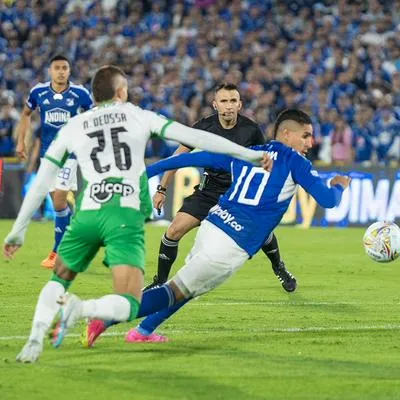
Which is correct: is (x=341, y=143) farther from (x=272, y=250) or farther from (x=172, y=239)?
(x=172, y=239)

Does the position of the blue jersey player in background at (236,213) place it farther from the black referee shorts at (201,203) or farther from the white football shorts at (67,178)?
the white football shorts at (67,178)

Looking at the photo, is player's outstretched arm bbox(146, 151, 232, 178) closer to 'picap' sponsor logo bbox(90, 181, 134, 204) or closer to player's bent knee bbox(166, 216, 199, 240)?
'picap' sponsor logo bbox(90, 181, 134, 204)

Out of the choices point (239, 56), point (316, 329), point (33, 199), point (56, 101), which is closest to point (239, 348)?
point (316, 329)

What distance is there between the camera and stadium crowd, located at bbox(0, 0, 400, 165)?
81.2 ft

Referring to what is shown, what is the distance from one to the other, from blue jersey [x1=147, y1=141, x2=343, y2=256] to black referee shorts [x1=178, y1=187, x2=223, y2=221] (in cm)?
322

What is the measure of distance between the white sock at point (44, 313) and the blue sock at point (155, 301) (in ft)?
3.00

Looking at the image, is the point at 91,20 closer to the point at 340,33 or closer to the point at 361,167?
the point at 340,33

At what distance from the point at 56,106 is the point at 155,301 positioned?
22.5 ft

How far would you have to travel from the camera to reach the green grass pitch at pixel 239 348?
727cm

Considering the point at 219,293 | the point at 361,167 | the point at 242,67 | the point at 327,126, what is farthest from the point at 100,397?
the point at 242,67

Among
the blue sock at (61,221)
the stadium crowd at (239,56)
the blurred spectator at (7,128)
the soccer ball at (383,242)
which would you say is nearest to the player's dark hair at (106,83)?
the soccer ball at (383,242)

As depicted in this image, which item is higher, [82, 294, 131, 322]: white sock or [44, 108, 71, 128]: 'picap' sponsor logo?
[82, 294, 131, 322]: white sock

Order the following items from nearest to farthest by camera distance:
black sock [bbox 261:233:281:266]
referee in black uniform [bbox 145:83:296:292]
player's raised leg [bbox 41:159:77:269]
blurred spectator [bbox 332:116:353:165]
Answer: referee in black uniform [bbox 145:83:296:292]
black sock [bbox 261:233:281:266]
player's raised leg [bbox 41:159:77:269]
blurred spectator [bbox 332:116:353:165]

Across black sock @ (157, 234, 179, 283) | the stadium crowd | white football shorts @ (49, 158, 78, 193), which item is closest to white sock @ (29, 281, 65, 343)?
black sock @ (157, 234, 179, 283)
